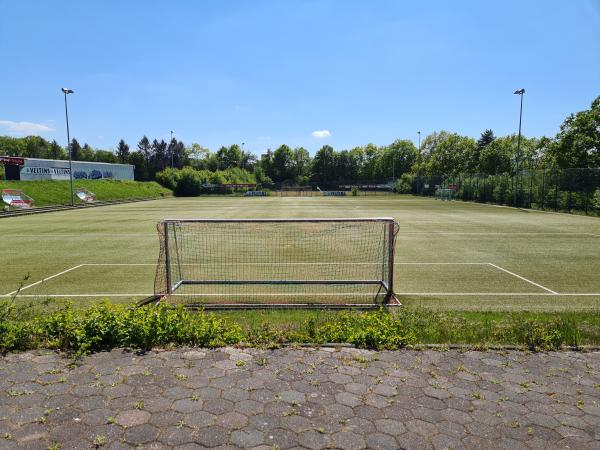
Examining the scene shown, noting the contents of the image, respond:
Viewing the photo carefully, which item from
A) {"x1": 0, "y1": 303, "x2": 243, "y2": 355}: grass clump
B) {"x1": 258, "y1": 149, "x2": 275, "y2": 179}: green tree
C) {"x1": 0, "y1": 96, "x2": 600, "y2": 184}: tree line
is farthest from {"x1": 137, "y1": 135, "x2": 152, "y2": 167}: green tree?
{"x1": 0, "y1": 303, "x2": 243, "y2": 355}: grass clump

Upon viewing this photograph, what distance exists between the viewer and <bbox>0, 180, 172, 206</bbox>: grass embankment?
115 feet

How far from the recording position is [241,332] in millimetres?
4875

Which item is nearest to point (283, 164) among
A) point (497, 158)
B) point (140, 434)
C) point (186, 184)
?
point (186, 184)

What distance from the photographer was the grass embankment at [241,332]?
4.49m

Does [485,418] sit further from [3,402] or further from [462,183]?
[462,183]

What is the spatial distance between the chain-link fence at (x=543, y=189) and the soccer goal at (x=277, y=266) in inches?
783

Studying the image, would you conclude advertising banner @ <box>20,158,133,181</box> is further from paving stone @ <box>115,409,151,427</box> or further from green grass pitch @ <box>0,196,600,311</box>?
paving stone @ <box>115,409,151,427</box>

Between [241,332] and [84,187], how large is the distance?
46708 mm

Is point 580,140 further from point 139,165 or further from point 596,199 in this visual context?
point 139,165

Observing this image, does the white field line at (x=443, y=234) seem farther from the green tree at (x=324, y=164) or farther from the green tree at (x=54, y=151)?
the green tree at (x=54, y=151)

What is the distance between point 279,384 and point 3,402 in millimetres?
2313

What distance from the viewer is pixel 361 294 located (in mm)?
7668

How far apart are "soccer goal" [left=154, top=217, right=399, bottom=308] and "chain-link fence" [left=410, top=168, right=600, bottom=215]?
19.9 meters

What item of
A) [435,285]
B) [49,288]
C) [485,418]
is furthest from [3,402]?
[435,285]
